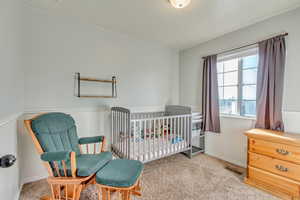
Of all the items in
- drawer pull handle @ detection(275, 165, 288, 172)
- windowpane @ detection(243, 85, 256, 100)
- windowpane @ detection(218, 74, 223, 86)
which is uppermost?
windowpane @ detection(218, 74, 223, 86)

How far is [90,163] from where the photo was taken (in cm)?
147

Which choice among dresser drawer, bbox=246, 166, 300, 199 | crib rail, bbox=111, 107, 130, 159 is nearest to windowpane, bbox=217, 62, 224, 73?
dresser drawer, bbox=246, 166, 300, 199

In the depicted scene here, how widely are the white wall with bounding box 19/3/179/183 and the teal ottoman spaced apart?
109cm

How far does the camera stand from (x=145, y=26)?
93.5 inches

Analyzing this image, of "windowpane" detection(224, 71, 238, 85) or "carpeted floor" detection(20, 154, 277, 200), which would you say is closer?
"carpeted floor" detection(20, 154, 277, 200)

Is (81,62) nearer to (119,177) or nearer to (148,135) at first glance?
(148,135)

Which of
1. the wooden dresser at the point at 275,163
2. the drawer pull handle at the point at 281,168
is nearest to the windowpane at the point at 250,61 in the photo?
the wooden dresser at the point at 275,163

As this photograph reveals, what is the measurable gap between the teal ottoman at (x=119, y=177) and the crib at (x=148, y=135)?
1.56 feet

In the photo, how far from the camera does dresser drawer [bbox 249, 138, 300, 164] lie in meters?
1.53

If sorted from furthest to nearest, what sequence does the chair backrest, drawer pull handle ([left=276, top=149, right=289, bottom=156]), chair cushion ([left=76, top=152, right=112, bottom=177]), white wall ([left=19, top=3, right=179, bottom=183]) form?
white wall ([left=19, top=3, right=179, bottom=183])
drawer pull handle ([left=276, top=149, right=289, bottom=156])
the chair backrest
chair cushion ([left=76, top=152, right=112, bottom=177])

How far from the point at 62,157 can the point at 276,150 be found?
2408 mm

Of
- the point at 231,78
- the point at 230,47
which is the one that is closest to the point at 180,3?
the point at 230,47

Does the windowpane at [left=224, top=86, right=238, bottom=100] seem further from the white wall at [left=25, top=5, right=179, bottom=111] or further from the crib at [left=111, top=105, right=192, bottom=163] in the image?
the white wall at [left=25, top=5, right=179, bottom=111]

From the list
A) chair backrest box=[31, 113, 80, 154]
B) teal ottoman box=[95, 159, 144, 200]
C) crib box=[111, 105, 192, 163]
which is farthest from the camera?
crib box=[111, 105, 192, 163]
